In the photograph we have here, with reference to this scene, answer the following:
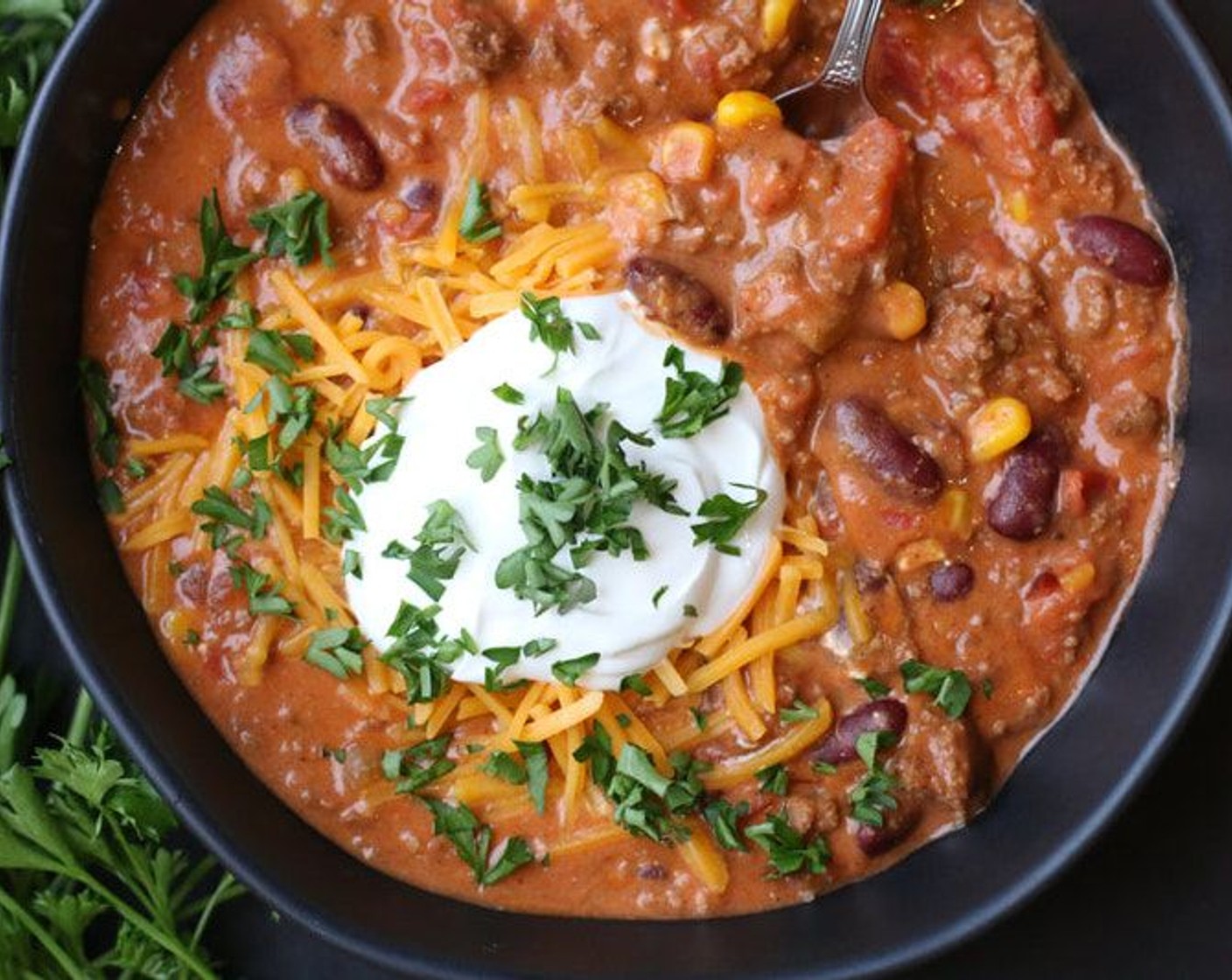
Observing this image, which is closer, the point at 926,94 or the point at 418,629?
the point at 418,629

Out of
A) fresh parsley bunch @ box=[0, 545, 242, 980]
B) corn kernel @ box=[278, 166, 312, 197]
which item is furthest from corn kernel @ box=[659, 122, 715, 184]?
fresh parsley bunch @ box=[0, 545, 242, 980]

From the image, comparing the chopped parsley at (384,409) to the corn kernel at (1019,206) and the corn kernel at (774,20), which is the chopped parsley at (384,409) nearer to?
the corn kernel at (774,20)

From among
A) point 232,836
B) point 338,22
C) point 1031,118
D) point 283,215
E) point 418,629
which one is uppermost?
point 338,22

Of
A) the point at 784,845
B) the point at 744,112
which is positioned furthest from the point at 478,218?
the point at 784,845

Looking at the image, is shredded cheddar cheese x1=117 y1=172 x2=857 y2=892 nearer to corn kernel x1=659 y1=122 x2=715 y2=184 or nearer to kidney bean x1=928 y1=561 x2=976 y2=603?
corn kernel x1=659 y1=122 x2=715 y2=184

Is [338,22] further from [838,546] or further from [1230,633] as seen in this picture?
[1230,633]

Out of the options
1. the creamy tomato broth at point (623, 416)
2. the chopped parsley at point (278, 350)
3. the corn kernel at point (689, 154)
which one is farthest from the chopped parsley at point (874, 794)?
the chopped parsley at point (278, 350)

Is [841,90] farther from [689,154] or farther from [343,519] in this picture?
[343,519]

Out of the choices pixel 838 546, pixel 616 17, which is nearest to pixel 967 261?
pixel 838 546
